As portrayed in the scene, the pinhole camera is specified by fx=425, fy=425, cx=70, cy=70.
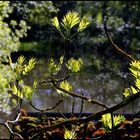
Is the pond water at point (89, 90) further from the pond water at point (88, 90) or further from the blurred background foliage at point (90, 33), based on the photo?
the blurred background foliage at point (90, 33)

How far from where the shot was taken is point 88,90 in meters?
12.6

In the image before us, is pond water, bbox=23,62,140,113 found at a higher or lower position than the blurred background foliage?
lower

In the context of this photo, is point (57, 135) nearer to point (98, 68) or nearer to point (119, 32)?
point (98, 68)

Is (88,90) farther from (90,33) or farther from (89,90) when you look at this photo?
(90,33)

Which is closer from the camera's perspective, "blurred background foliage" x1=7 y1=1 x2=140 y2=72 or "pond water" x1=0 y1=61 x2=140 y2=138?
"pond water" x1=0 y1=61 x2=140 y2=138

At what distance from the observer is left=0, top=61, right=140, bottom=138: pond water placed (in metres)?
10.2

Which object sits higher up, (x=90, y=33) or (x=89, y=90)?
(x=90, y=33)

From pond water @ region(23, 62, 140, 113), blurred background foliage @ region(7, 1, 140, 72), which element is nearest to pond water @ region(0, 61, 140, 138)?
pond water @ region(23, 62, 140, 113)

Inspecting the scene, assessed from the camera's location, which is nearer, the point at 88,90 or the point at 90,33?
the point at 88,90

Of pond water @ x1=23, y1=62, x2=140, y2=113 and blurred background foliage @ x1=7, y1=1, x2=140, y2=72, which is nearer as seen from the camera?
pond water @ x1=23, y1=62, x2=140, y2=113

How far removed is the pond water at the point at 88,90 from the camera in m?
10.2

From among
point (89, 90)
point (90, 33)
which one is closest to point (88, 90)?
point (89, 90)

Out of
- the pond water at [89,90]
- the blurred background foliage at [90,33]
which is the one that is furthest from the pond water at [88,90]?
the blurred background foliage at [90,33]

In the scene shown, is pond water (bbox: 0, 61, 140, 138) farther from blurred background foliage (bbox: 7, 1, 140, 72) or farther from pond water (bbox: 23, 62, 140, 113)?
blurred background foliage (bbox: 7, 1, 140, 72)
